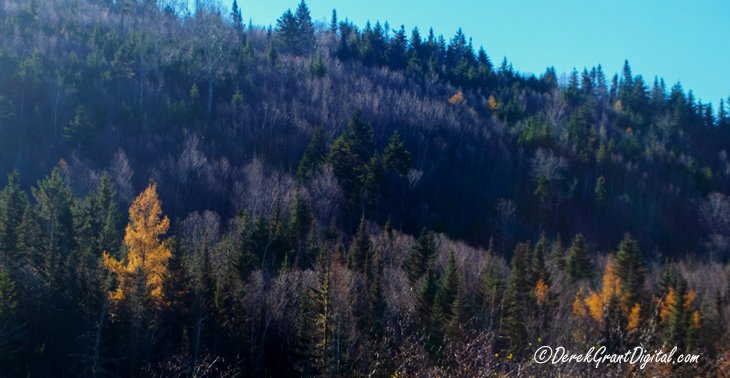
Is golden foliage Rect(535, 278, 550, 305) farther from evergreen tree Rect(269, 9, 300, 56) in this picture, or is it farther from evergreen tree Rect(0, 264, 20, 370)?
evergreen tree Rect(269, 9, 300, 56)

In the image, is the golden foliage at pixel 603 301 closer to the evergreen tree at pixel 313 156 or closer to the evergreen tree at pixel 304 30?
the evergreen tree at pixel 313 156

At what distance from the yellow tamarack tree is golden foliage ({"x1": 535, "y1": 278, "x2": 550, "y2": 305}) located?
19.9 meters

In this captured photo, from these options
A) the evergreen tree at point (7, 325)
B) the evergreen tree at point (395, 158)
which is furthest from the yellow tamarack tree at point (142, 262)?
the evergreen tree at point (395, 158)

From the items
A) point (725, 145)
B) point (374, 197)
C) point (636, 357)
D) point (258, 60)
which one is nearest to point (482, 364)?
point (636, 357)

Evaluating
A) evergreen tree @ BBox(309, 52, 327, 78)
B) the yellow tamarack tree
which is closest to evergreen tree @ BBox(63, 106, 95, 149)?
evergreen tree @ BBox(309, 52, 327, 78)

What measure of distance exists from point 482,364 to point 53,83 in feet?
200

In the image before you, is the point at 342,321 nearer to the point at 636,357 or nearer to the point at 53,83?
the point at 636,357

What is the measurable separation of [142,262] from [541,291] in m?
22.2

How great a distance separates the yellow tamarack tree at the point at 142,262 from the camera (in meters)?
25.7

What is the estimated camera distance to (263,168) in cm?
5706

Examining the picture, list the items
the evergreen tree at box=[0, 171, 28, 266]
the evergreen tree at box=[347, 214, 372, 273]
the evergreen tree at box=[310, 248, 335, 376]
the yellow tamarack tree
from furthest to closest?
the evergreen tree at box=[347, 214, 372, 273], the evergreen tree at box=[0, 171, 28, 266], the yellow tamarack tree, the evergreen tree at box=[310, 248, 335, 376]

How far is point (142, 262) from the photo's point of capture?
26031 millimetres

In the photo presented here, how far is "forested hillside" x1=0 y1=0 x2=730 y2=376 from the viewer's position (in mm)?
23547

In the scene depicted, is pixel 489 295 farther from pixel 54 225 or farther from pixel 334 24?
pixel 334 24
